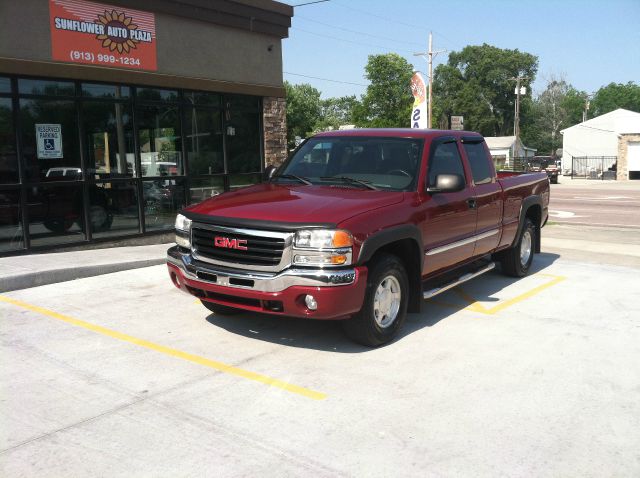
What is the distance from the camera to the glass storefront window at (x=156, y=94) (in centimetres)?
1102

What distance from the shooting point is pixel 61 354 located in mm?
5203

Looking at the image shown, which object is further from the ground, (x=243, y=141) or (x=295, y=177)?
(x=243, y=141)

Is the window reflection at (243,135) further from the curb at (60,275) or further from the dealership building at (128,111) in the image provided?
the curb at (60,275)

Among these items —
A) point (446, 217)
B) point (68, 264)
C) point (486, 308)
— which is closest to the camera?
point (446, 217)

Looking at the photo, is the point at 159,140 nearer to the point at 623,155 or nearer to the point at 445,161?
the point at 445,161

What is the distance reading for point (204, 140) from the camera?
1223 cm

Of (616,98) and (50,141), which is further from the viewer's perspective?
(616,98)

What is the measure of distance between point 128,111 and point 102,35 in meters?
1.32

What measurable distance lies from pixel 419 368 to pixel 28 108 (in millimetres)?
7546

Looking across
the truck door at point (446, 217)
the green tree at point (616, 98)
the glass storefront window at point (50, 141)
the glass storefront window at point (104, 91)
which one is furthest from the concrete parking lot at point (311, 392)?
the green tree at point (616, 98)

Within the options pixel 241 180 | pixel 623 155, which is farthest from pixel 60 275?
pixel 623 155

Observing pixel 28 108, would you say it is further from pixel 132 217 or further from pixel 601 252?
pixel 601 252

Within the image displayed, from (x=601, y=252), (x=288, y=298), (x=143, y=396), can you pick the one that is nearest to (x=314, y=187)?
(x=288, y=298)

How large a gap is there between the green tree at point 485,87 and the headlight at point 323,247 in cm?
10412
